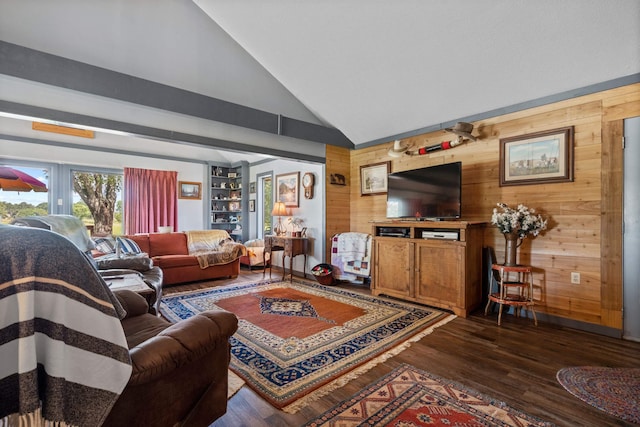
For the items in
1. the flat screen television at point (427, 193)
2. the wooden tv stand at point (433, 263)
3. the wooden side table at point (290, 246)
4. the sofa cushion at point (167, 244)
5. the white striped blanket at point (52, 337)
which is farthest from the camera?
the sofa cushion at point (167, 244)

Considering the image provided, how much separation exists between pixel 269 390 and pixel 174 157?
19.8 feet

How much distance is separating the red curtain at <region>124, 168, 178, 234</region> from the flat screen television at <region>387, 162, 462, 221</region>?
16.0 feet

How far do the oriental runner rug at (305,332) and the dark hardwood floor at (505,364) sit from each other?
0.30ft

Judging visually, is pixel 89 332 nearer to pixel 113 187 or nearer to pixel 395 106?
pixel 395 106

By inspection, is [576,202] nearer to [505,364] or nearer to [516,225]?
[516,225]

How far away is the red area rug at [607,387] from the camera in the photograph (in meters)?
1.70

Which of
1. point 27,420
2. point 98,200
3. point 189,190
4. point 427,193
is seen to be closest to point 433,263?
point 427,193

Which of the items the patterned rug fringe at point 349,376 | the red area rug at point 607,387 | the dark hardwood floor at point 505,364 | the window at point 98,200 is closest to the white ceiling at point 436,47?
the dark hardwood floor at point 505,364

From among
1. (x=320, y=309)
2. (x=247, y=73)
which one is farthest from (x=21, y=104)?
(x=320, y=309)

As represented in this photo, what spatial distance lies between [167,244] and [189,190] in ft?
6.81

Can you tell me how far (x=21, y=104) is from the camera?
2.71 meters

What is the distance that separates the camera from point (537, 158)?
3195mm

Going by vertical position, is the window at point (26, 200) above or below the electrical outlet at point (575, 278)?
above

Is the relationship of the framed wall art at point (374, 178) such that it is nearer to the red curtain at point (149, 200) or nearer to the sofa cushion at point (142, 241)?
the sofa cushion at point (142, 241)
